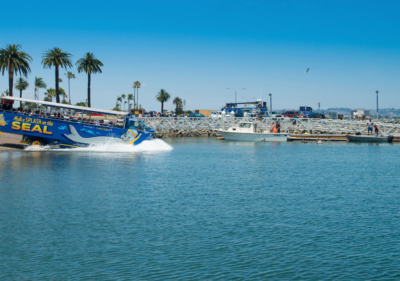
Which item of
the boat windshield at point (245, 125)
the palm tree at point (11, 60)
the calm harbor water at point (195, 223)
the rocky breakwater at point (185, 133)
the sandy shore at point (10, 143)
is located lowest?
the calm harbor water at point (195, 223)

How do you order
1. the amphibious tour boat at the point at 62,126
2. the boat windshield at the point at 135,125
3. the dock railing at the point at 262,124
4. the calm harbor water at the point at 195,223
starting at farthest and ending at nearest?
the dock railing at the point at 262,124, the boat windshield at the point at 135,125, the amphibious tour boat at the point at 62,126, the calm harbor water at the point at 195,223

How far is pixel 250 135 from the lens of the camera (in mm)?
61938

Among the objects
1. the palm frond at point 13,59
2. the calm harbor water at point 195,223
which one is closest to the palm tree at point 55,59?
the palm frond at point 13,59

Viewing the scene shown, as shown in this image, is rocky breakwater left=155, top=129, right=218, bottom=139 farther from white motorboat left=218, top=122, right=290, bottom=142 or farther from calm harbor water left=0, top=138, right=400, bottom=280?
calm harbor water left=0, top=138, right=400, bottom=280

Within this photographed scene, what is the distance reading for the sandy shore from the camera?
4303 centimetres

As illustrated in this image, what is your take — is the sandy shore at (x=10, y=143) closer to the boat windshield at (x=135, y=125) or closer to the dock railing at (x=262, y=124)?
the boat windshield at (x=135, y=125)

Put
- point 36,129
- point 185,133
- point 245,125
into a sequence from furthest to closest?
point 185,133 < point 245,125 < point 36,129

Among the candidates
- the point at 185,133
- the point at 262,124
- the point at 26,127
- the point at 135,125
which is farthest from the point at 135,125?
the point at 185,133

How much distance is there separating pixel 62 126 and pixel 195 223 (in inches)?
1123

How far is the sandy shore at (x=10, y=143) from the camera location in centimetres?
4303

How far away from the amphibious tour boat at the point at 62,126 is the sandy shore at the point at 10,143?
1682 mm

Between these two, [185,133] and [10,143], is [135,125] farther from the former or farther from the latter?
[185,133]

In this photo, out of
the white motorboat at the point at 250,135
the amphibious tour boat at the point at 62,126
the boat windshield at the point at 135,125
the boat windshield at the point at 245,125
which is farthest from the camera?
the boat windshield at the point at 245,125

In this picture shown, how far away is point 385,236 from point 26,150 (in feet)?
121
